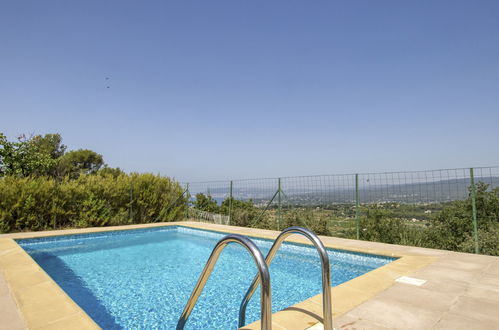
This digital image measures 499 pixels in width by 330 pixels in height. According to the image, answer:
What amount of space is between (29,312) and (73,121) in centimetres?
1404

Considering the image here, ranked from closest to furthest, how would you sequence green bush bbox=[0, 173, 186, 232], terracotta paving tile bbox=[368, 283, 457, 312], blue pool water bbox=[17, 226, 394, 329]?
terracotta paving tile bbox=[368, 283, 457, 312], blue pool water bbox=[17, 226, 394, 329], green bush bbox=[0, 173, 186, 232]

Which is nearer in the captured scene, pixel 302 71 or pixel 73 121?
pixel 302 71

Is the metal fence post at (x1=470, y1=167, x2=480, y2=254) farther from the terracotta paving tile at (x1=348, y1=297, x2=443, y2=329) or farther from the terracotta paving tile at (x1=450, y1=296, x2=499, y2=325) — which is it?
the terracotta paving tile at (x1=348, y1=297, x2=443, y2=329)

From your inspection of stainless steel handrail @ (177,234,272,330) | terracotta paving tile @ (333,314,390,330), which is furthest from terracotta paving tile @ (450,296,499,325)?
stainless steel handrail @ (177,234,272,330)

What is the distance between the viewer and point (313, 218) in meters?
7.99

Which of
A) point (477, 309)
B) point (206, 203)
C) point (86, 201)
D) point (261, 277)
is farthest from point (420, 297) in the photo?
point (206, 203)

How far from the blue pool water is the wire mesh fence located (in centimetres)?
154

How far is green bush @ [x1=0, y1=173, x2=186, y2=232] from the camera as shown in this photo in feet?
28.1

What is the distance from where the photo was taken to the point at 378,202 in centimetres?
678

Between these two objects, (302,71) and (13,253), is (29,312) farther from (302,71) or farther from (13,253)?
(302,71)

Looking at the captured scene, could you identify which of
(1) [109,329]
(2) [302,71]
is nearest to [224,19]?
(2) [302,71]

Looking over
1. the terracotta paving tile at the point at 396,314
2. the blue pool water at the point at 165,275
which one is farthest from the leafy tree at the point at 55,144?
the terracotta paving tile at the point at 396,314

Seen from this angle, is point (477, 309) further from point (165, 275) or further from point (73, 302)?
point (165, 275)

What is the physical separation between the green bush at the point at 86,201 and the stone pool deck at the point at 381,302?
527 cm
